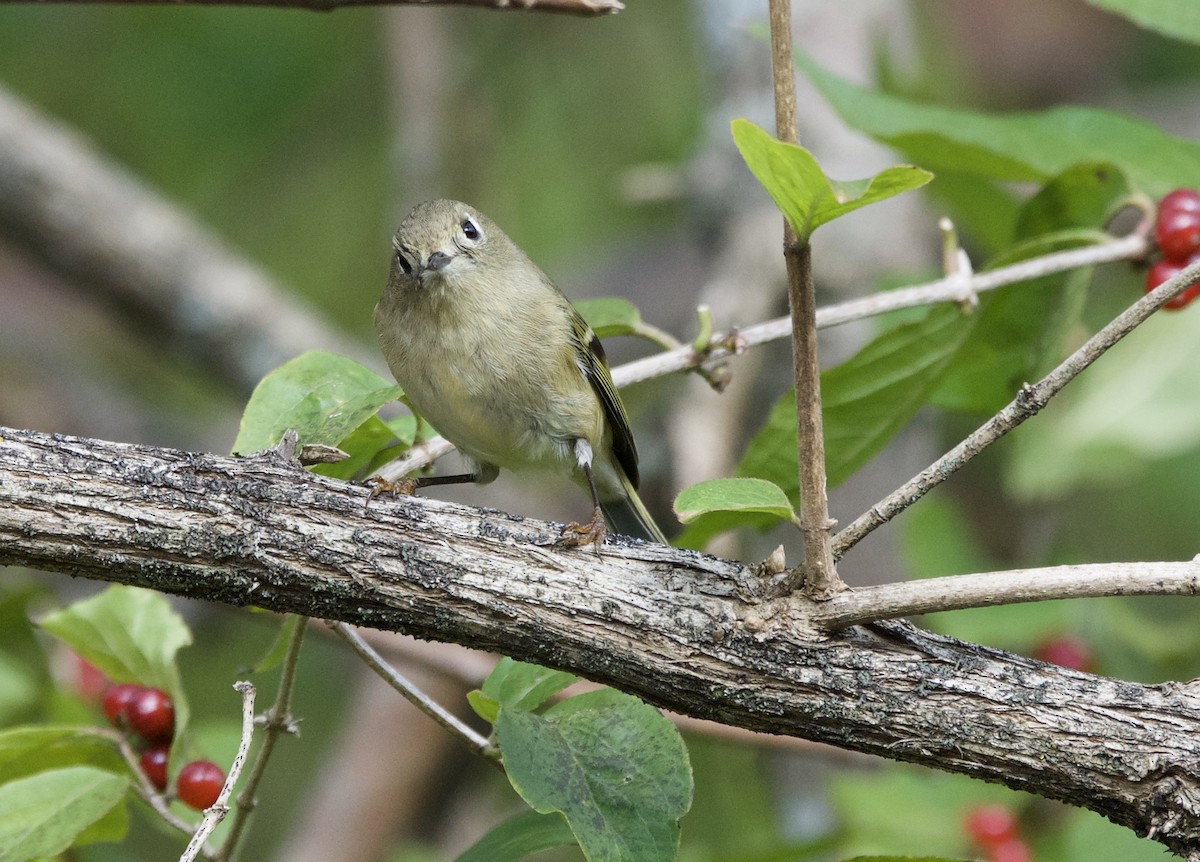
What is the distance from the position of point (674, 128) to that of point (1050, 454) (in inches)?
→ 181

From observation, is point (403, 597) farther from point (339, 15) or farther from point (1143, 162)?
point (339, 15)

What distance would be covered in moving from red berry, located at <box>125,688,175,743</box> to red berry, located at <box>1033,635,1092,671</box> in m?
2.64

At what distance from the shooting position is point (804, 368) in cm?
202

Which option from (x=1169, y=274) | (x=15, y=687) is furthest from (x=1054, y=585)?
(x=15, y=687)

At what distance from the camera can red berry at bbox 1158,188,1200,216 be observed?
3.27 m

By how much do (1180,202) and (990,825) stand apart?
6.14ft

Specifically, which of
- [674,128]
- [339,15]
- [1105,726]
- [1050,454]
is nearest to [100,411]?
[339,15]

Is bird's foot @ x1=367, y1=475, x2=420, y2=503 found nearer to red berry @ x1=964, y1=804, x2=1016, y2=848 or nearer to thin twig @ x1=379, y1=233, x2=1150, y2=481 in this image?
thin twig @ x1=379, y1=233, x2=1150, y2=481

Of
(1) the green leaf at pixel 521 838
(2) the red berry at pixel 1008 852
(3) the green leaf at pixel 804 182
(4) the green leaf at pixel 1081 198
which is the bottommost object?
(1) the green leaf at pixel 521 838

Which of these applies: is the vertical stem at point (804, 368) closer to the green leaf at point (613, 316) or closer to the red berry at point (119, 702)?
the green leaf at point (613, 316)

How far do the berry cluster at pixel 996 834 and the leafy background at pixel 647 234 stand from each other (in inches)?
2.4

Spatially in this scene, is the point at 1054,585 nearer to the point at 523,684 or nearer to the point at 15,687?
the point at 523,684

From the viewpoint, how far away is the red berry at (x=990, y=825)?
377 cm

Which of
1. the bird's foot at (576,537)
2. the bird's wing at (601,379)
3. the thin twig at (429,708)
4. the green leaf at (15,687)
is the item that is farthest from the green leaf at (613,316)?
the green leaf at (15,687)
